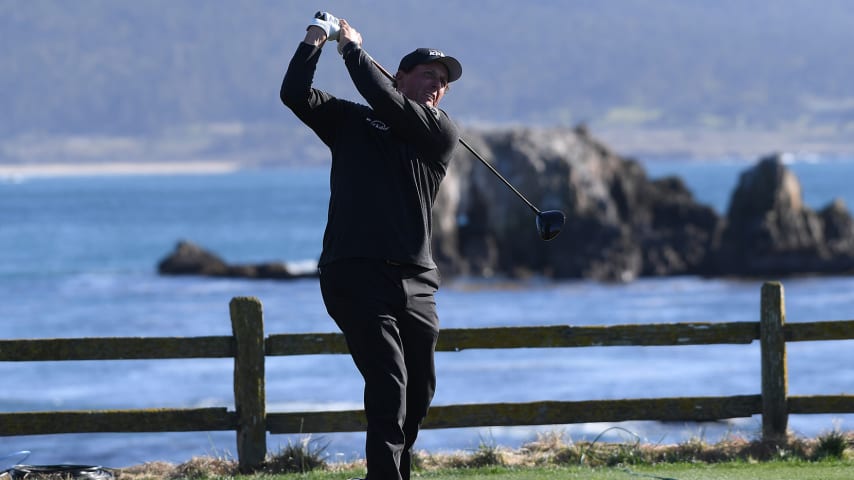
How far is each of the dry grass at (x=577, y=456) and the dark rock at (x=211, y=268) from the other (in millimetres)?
47335

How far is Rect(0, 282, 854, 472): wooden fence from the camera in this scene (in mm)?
9180

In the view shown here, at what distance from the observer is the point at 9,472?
8633mm

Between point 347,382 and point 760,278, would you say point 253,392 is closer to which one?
point 347,382

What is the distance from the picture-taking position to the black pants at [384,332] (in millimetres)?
6715

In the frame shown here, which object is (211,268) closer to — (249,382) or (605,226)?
(605,226)

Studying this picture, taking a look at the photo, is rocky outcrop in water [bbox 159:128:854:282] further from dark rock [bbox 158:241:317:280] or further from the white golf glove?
the white golf glove

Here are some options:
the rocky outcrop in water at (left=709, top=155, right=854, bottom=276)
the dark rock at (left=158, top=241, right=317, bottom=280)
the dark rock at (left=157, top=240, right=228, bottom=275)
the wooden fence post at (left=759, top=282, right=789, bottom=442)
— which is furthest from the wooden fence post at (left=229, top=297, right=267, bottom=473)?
the dark rock at (left=157, top=240, right=228, bottom=275)

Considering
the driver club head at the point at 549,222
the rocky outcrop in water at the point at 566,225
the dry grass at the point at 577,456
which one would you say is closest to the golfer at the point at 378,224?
the driver club head at the point at 549,222

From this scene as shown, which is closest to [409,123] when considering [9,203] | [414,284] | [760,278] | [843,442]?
[414,284]

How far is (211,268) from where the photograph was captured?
5866cm

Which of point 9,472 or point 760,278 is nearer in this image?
point 9,472

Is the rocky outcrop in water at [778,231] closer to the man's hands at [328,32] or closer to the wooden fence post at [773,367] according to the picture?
the wooden fence post at [773,367]

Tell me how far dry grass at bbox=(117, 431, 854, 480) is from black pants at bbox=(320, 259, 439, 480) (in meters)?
2.44

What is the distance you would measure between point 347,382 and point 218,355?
1461 cm
